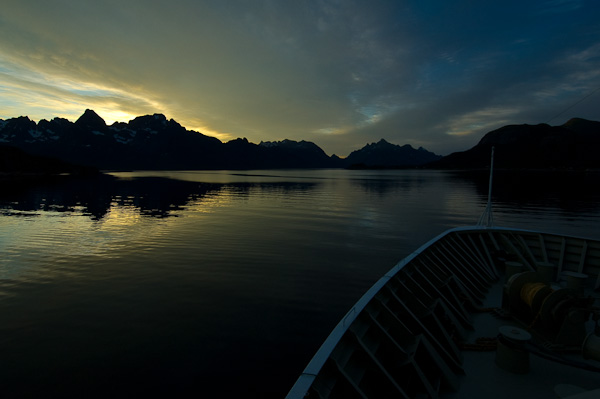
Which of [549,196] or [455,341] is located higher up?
[455,341]

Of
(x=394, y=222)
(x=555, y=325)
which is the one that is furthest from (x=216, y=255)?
(x=394, y=222)

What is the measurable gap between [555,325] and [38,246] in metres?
35.5

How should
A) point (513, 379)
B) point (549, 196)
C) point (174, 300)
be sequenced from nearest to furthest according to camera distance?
point (513, 379), point (174, 300), point (549, 196)

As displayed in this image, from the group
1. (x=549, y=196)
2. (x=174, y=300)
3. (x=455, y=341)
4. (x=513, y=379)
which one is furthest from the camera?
(x=549, y=196)

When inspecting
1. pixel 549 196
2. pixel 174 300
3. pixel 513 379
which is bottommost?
pixel 549 196

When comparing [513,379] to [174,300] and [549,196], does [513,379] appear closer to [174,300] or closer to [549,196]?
[174,300]

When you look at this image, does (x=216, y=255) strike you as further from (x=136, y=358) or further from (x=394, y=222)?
(x=394, y=222)

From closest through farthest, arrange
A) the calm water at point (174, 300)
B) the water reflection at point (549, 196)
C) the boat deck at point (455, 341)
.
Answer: the boat deck at point (455, 341) < the calm water at point (174, 300) < the water reflection at point (549, 196)

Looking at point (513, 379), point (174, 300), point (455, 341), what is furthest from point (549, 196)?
point (174, 300)

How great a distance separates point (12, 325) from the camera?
1265 centimetres

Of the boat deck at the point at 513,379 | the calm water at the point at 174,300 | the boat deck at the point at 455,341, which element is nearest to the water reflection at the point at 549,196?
the calm water at the point at 174,300

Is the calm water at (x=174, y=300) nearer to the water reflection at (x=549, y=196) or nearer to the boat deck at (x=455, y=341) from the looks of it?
the boat deck at (x=455, y=341)

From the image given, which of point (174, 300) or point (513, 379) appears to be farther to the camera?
point (174, 300)

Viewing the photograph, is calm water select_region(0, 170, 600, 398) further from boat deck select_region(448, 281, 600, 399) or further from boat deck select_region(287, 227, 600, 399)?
boat deck select_region(448, 281, 600, 399)
